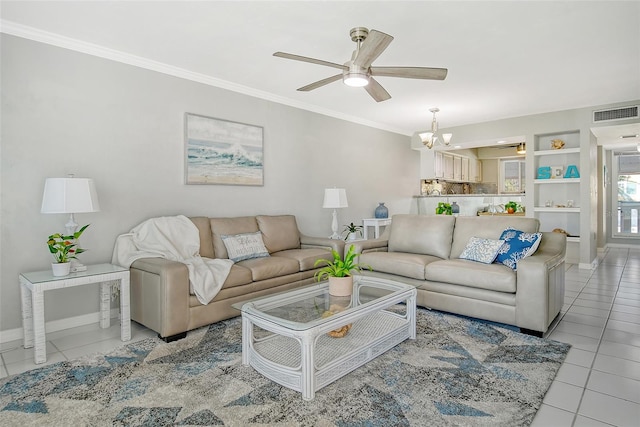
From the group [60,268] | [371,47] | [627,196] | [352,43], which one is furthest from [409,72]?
[627,196]

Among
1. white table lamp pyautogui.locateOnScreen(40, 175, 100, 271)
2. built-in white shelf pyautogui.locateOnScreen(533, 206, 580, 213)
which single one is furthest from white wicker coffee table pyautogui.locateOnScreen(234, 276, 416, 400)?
built-in white shelf pyautogui.locateOnScreen(533, 206, 580, 213)

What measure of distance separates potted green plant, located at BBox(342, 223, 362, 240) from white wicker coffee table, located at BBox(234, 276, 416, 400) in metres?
2.65

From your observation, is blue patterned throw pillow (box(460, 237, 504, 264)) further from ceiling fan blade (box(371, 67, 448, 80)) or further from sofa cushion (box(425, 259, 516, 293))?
ceiling fan blade (box(371, 67, 448, 80))

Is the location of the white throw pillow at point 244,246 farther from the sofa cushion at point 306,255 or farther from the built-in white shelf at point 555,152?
the built-in white shelf at point 555,152

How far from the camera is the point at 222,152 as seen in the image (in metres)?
4.41

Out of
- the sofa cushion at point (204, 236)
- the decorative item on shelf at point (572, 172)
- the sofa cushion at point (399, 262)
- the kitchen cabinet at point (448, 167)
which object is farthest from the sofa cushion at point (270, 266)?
the kitchen cabinet at point (448, 167)

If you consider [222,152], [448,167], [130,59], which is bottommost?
[222,152]

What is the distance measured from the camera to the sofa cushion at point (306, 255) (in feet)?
13.4

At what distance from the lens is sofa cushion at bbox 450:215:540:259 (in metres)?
3.67

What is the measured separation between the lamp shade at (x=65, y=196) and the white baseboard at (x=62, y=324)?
1.06 m

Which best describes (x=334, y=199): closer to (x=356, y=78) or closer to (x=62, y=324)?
(x=356, y=78)

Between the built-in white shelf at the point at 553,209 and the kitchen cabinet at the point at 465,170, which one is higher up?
the kitchen cabinet at the point at 465,170

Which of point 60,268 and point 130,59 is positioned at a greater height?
point 130,59

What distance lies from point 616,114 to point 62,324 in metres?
7.60
